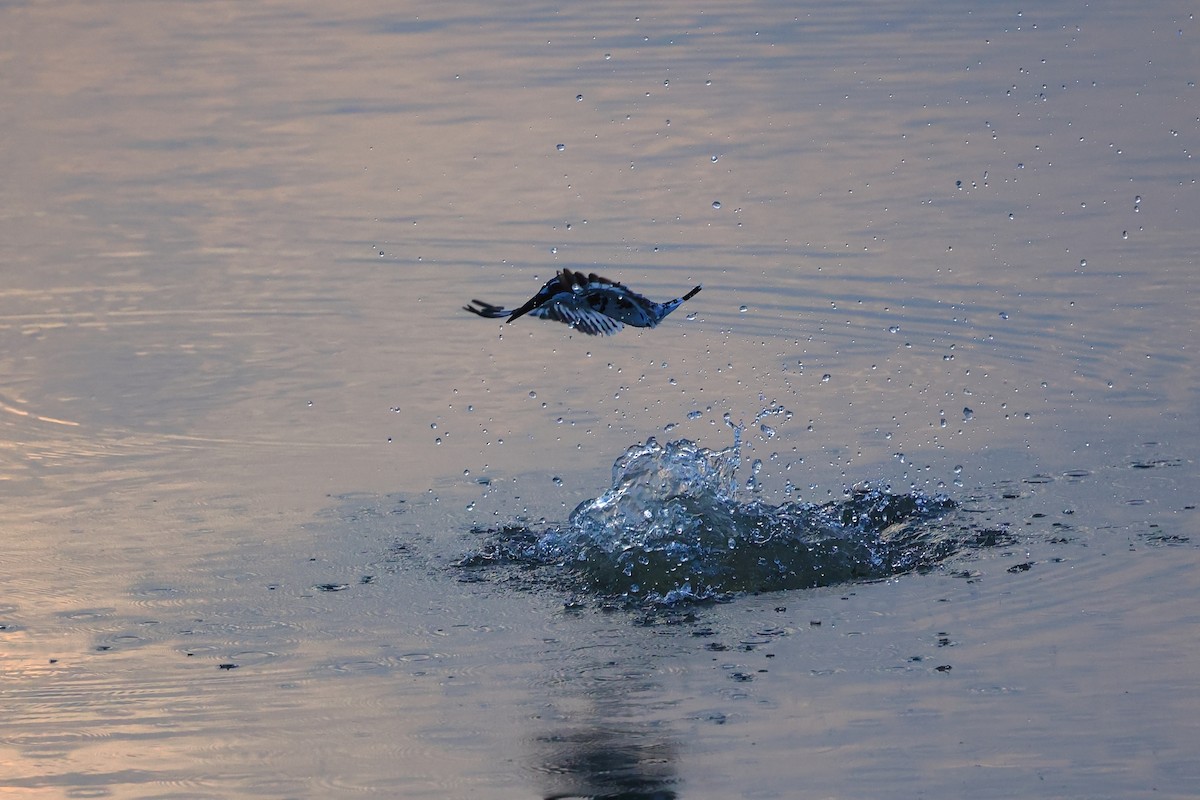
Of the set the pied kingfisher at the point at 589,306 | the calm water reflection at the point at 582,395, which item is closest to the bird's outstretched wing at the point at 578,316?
the pied kingfisher at the point at 589,306

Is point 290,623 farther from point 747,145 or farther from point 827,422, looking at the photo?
point 747,145

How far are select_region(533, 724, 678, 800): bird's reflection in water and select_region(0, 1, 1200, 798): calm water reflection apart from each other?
0.05 ft

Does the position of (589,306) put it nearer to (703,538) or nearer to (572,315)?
(572,315)

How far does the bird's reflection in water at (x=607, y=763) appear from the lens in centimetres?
639

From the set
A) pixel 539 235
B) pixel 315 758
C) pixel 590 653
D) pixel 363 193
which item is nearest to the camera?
pixel 315 758

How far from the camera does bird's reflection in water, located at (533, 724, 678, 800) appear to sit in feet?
21.0

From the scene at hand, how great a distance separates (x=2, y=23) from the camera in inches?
867

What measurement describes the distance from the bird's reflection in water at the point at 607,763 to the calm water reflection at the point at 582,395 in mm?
16

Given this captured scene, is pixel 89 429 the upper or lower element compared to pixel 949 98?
lower

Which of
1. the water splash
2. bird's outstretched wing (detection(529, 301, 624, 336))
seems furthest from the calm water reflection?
bird's outstretched wing (detection(529, 301, 624, 336))

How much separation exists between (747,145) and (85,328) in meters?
5.36

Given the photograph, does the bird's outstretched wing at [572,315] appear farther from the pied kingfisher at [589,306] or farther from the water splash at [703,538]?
the water splash at [703,538]

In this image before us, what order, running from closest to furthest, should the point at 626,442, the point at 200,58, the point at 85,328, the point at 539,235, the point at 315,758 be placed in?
the point at 315,758 → the point at 626,442 → the point at 85,328 → the point at 539,235 → the point at 200,58

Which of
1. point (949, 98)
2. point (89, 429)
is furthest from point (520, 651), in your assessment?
point (949, 98)
